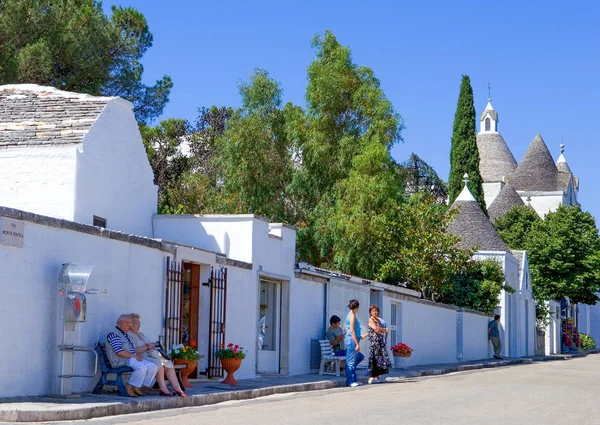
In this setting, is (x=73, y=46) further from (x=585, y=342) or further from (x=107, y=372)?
(x=585, y=342)

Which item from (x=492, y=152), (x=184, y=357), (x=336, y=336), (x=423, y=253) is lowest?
(x=184, y=357)

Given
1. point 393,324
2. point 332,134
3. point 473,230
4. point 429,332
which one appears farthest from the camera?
point 473,230

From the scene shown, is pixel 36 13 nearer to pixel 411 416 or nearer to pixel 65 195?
pixel 65 195

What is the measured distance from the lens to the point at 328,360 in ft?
74.8

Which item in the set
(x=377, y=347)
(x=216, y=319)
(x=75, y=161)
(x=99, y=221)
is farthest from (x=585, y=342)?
(x=75, y=161)

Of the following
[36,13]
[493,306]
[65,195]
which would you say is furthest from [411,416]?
[493,306]

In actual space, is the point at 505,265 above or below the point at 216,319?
above

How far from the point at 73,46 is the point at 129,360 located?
70.1 feet

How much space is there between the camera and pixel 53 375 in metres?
13.7

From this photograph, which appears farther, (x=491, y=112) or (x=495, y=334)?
(x=491, y=112)

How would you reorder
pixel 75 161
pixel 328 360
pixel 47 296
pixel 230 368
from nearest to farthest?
pixel 47 296 → pixel 230 368 → pixel 75 161 → pixel 328 360

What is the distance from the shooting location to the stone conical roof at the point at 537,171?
8688cm

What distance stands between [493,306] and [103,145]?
2479 cm

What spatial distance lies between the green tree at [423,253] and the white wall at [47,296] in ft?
72.7
